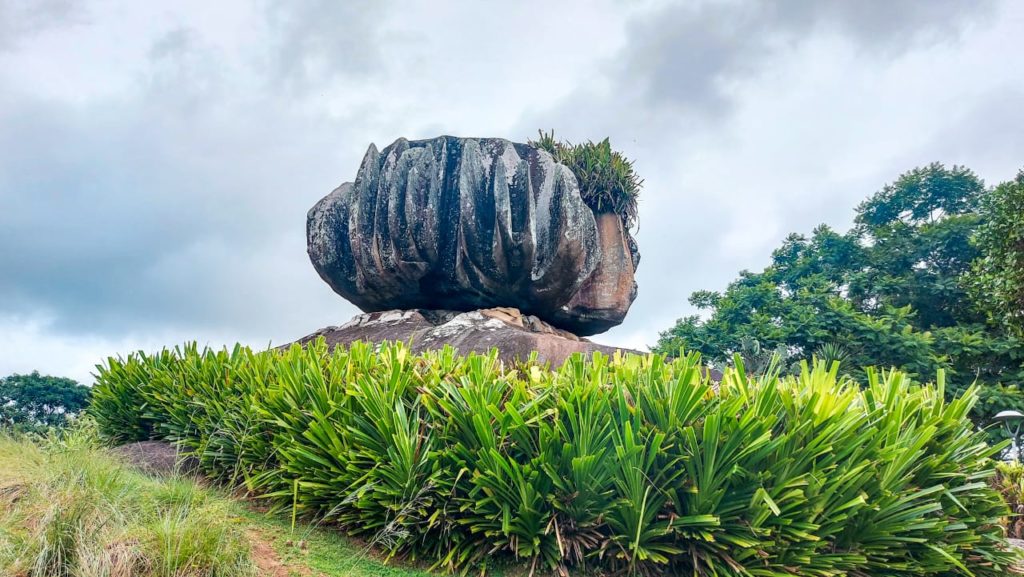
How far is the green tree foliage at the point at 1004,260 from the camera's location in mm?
12047

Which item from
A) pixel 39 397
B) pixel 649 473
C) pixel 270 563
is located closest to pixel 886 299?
pixel 649 473

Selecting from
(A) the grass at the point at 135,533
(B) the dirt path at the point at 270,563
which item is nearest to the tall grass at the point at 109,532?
(A) the grass at the point at 135,533

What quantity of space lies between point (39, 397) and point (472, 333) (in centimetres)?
1769

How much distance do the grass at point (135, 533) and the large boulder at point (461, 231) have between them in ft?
15.5

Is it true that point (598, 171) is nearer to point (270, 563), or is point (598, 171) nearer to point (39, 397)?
point (270, 563)

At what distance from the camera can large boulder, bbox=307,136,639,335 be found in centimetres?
886

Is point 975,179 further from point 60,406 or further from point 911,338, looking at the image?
point 60,406

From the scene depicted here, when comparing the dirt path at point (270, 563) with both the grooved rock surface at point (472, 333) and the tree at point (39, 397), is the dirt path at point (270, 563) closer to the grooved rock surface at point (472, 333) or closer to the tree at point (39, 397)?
the grooved rock surface at point (472, 333)

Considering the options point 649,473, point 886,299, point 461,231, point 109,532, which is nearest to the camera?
point 109,532

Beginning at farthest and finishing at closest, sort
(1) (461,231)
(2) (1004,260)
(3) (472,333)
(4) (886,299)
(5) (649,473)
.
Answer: (4) (886,299)
(2) (1004,260)
(1) (461,231)
(3) (472,333)
(5) (649,473)

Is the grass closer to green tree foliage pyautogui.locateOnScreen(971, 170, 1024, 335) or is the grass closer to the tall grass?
the tall grass

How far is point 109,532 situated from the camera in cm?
357

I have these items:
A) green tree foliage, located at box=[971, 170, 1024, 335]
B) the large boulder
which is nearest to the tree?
the large boulder

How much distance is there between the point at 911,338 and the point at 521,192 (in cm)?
1131
